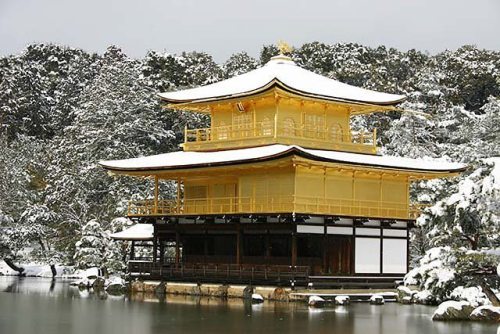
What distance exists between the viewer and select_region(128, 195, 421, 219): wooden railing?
3925 centimetres

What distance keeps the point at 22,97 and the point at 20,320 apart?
64.3 meters

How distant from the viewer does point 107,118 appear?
6431cm

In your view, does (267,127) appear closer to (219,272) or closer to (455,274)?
(219,272)

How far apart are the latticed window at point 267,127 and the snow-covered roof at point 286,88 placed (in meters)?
1.72

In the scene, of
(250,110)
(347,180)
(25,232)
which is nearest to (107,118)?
(25,232)

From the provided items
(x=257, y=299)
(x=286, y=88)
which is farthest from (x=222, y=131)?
(x=257, y=299)

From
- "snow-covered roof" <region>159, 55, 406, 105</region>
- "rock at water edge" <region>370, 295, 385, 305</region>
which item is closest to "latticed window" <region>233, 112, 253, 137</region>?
"snow-covered roof" <region>159, 55, 406, 105</region>

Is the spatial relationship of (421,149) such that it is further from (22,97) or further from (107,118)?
(22,97)

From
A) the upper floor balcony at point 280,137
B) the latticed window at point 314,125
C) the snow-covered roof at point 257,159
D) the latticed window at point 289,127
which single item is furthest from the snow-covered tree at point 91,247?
the latticed window at point 314,125

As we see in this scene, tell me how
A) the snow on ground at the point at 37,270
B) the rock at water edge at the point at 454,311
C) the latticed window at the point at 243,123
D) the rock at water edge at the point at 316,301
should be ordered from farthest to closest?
the snow on ground at the point at 37,270 < the latticed window at the point at 243,123 < the rock at water edge at the point at 316,301 < the rock at water edge at the point at 454,311

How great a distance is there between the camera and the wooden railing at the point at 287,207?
3925cm

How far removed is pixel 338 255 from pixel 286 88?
813 centimetres

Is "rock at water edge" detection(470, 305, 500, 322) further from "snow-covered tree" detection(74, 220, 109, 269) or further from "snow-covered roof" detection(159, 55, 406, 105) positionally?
"snow-covered tree" detection(74, 220, 109, 269)

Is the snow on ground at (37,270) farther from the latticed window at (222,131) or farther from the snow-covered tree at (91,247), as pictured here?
the latticed window at (222,131)
